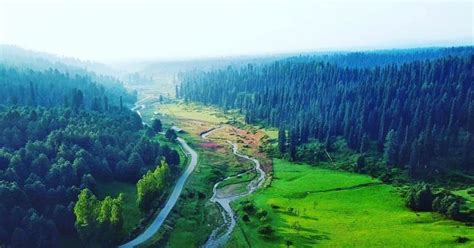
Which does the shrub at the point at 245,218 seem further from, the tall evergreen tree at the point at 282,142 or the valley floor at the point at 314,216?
the tall evergreen tree at the point at 282,142

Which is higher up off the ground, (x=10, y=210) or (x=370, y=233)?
(x=10, y=210)

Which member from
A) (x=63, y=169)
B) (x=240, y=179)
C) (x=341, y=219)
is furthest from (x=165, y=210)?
(x=341, y=219)

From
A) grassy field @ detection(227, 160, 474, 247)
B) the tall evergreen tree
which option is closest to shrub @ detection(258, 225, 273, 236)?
grassy field @ detection(227, 160, 474, 247)

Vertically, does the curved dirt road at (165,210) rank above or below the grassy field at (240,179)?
above

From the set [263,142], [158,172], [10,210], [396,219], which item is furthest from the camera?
[263,142]

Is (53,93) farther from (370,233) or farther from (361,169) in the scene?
(370,233)

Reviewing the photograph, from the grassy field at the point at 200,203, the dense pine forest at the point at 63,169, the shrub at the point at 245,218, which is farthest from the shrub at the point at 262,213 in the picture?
the dense pine forest at the point at 63,169

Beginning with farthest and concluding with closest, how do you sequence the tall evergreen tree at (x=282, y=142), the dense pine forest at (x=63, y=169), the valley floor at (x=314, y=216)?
1. the tall evergreen tree at (x=282, y=142)
2. the valley floor at (x=314, y=216)
3. the dense pine forest at (x=63, y=169)

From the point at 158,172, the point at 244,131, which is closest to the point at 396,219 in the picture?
the point at 158,172
